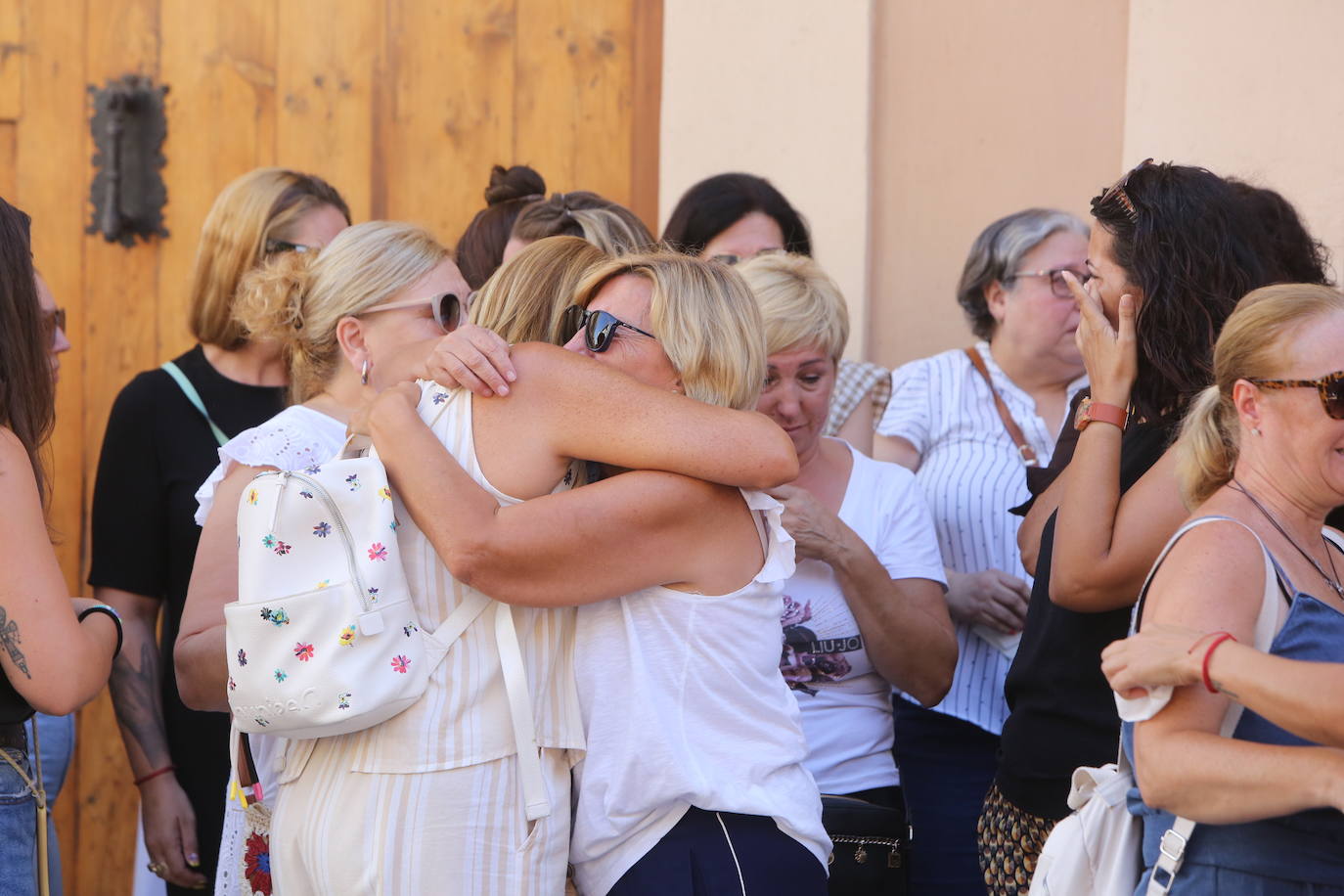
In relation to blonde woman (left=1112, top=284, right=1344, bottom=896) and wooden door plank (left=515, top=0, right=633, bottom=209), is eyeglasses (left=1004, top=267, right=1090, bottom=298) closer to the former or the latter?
wooden door plank (left=515, top=0, right=633, bottom=209)

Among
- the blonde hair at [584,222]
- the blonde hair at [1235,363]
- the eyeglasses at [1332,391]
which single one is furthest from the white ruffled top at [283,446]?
the eyeglasses at [1332,391]

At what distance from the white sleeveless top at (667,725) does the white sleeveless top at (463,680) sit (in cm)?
4

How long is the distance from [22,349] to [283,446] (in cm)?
47

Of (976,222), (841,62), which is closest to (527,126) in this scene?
(841,62)

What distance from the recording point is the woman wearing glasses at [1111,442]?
245 centimetres

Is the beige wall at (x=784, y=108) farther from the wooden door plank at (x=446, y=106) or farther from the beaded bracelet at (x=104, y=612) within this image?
the beaded bracelet at (x=104, y=612)

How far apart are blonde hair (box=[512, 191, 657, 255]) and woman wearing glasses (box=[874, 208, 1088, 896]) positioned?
2.72 feet

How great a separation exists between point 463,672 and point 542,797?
21 centimetres

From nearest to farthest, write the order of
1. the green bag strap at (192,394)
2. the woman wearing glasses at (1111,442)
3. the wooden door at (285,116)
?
the woman wearing glasses at (1111,442), the green bag strap at (192,394), the wooden door at (285,116)

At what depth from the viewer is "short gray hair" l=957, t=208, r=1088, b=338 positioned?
3645 mm

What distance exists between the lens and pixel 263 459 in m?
2.58

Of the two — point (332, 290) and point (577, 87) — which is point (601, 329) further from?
point (577, 87)

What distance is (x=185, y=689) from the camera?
2527 mm

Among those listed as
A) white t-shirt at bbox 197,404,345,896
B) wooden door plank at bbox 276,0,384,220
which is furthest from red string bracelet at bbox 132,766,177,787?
wooden door plank at bbox 276,0,384,220
